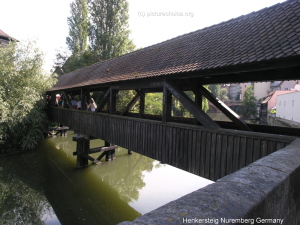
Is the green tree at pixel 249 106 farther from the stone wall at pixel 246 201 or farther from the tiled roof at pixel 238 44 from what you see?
the stone wall at pixel 246 201

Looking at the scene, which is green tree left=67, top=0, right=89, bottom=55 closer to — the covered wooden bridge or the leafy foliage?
the leafy foliage

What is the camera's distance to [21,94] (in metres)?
10.7

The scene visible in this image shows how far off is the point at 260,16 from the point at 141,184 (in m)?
7.15

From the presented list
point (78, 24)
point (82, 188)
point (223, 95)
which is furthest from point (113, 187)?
point (223, 95)

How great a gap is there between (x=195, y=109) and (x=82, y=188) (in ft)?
19.0

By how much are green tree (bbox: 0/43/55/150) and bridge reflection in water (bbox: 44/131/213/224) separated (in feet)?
7.59

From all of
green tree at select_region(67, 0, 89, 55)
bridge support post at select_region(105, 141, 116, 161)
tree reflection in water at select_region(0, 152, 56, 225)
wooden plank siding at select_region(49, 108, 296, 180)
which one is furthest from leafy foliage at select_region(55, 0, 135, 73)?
wooden plank siding at select_region(49, 108, 296, 180)

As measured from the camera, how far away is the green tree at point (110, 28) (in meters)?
19.2

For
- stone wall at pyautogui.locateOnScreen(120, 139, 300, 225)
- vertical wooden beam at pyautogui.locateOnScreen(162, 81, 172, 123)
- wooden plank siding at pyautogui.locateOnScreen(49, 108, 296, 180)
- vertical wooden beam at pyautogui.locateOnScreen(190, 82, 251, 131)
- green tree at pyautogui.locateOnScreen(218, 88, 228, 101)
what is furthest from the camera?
green tree at pyautogui.locateOnScreen(218, 88, 228, 101)

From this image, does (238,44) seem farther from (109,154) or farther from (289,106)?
(289,106)

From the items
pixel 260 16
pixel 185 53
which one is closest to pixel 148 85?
pixel 185 53

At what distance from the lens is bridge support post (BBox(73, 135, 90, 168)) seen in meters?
9.09

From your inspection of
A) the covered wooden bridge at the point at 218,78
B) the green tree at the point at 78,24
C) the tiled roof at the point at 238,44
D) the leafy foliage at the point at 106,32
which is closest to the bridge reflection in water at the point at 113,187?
the covered wooden bridge at the point at 218,78

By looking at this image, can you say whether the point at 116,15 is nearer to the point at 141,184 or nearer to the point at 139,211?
the point at 141,184
